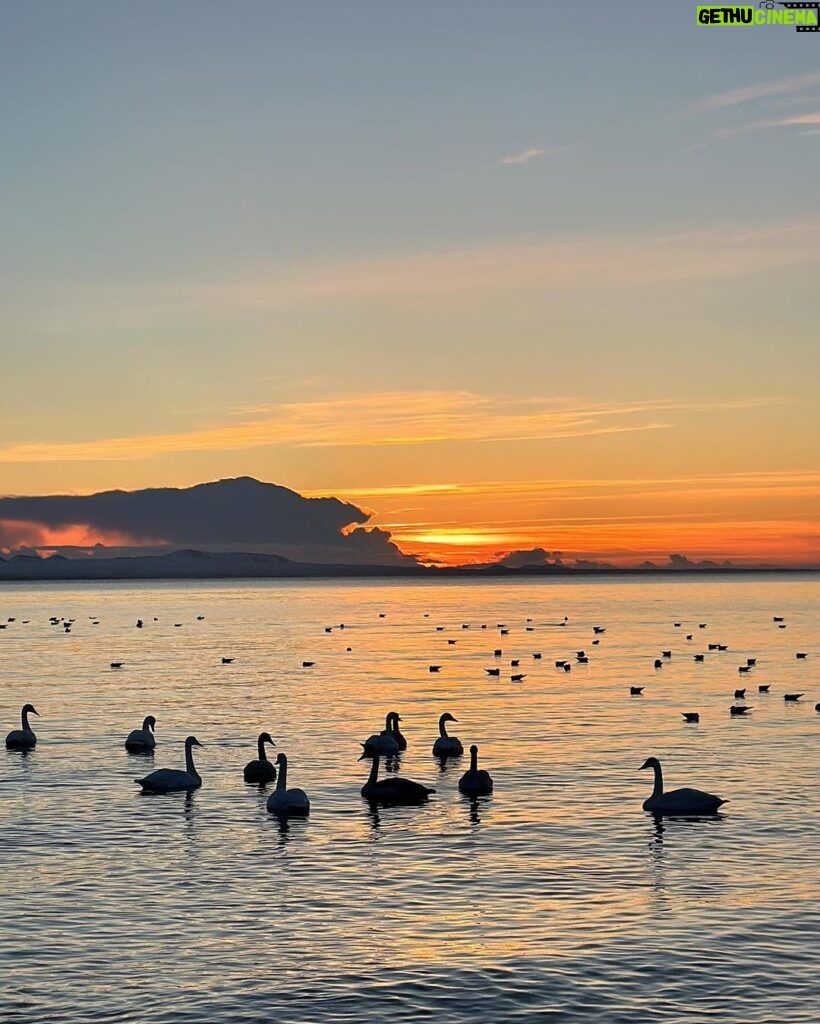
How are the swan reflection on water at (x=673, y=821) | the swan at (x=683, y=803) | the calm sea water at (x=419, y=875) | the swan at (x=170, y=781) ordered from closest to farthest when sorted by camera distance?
the calm sea water at (x=419, y=875), the swan reflection on water at (x=673, y=821), the swan at (x=683, y=803), the swan at (x=170, y=781)

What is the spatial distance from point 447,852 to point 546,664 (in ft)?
203

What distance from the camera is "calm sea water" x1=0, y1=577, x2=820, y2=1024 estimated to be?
21703 millimetres

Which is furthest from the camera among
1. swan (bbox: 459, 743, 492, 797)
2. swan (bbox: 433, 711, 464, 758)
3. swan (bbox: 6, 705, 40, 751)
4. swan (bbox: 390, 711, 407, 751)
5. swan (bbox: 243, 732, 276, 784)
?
swan (bbox: 390, 711, 407, 751)

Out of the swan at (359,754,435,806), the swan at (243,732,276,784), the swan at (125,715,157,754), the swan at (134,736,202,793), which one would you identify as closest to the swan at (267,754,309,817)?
the swan at (359,754,435,806)

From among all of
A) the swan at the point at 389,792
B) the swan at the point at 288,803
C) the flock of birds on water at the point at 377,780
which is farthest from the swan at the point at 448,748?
the swan at the point at 288,803

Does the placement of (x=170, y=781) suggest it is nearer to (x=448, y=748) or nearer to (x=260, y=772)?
(x=260, y=772)

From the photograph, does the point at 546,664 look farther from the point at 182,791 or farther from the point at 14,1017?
the point at 14,1017

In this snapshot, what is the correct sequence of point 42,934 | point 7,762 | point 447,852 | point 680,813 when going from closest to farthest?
point 42,934 → point 447,852 → point 680,813 → point 7,762

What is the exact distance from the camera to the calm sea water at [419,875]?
21703mm

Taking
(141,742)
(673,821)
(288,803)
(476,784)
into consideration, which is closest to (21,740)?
(141,742)

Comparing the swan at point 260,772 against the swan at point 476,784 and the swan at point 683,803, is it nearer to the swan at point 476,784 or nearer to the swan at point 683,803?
the swan at point 476,784

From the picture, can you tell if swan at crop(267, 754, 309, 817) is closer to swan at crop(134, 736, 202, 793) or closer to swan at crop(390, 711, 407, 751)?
swan at crop(134, 736, 202, 793)

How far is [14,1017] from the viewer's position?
20.6 meters

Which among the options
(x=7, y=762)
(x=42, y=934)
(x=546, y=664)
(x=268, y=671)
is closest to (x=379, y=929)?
(x=42, y=934)
